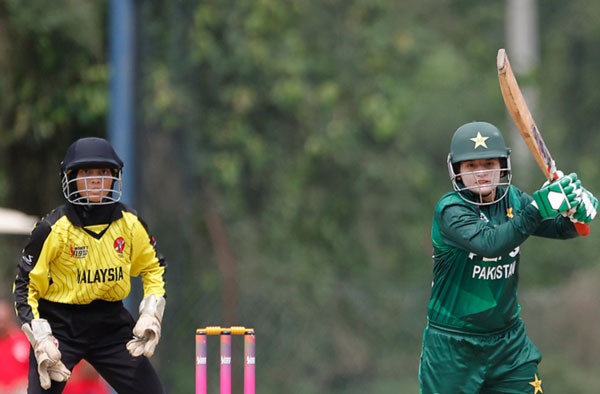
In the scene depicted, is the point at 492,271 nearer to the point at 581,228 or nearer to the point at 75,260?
the point at 581,228

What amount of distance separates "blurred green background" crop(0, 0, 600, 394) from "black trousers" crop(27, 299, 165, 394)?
440 cm

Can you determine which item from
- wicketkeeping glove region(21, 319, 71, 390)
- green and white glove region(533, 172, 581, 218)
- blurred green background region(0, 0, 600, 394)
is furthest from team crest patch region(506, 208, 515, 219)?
blurred green background region(0, 0, 600, 394)

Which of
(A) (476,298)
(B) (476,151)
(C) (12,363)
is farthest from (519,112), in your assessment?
(C) (12,363)

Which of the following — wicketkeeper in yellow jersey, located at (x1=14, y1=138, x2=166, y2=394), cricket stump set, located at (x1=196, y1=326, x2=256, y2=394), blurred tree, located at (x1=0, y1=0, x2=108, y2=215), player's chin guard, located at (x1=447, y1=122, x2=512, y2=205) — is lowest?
cricket stump set, located at (x1=196, y1=326, x2=256, y2=394)

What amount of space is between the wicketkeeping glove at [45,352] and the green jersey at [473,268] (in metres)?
1.91

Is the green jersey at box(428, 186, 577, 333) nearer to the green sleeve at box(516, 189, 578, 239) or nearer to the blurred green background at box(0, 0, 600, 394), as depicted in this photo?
the green sleeve at box(516, 189, 578, 239)

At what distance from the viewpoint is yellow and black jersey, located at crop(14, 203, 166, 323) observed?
4.89 meters

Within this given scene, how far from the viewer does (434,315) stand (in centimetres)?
500

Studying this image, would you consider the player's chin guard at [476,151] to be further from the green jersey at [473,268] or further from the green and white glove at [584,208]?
the green and white glove at [584,208]

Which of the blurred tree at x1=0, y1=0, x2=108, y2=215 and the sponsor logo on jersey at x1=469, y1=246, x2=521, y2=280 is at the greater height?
the blurred tree at x1=0, y1=0, x2=108, y2=215

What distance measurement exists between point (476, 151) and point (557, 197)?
502 mm

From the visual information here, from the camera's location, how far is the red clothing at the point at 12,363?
898 centimetres

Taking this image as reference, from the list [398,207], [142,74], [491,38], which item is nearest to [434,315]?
[142,74]

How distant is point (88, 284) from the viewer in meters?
4.99
